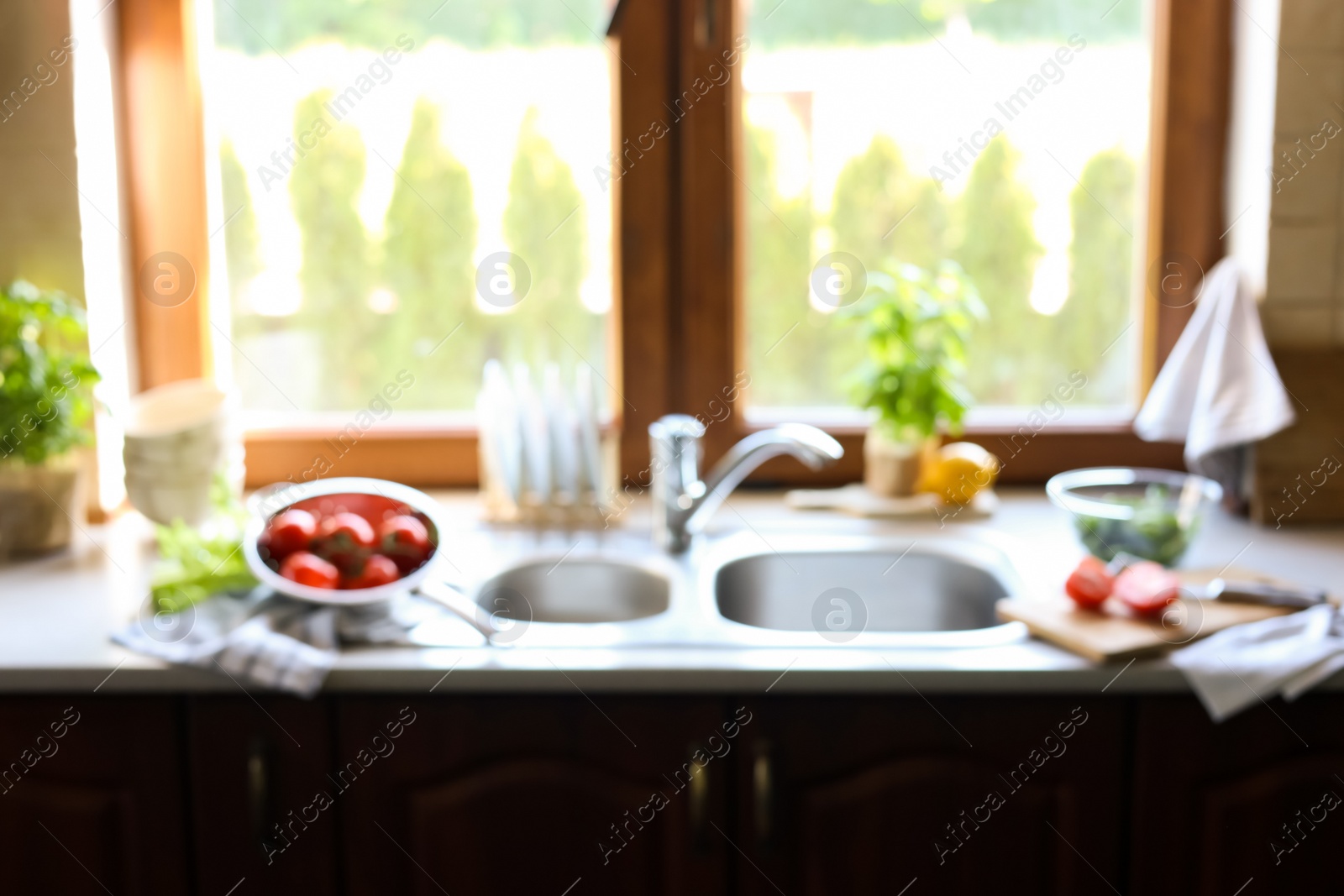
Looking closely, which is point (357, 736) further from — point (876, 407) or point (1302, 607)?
point (1302, 607)

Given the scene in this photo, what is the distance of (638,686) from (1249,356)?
1.02 m

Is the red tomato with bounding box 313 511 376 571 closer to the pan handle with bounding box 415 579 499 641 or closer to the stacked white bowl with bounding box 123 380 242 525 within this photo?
the pan handle with bounding box 415 579 499 641

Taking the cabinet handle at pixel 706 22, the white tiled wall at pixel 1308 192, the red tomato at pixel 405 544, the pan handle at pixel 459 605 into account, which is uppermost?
the cabinet handle at pixel 706 22

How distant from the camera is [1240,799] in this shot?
1188mm

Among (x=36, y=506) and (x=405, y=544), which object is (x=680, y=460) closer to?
(x=405, y=544)

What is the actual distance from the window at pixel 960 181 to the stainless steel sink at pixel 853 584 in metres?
0.29

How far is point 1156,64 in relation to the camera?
176 centimetres

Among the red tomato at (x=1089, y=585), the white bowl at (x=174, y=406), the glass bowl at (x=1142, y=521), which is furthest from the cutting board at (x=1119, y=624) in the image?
the white bowl at (x=174, y=406)

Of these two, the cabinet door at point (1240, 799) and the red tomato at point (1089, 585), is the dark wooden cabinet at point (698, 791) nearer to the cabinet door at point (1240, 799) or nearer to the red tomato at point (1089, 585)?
the cabinet door at point (1240, 799)

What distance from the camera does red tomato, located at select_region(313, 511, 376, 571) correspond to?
4.32ft

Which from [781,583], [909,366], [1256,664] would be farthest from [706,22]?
[1256,664]

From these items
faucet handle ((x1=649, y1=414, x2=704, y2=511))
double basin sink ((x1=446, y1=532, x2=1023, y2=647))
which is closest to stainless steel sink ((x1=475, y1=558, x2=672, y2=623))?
double basin sink ((x1=446, y1=532, x2=1023, y2=647))

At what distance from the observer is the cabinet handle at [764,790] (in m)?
1.18

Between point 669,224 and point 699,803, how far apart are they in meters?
0.93
